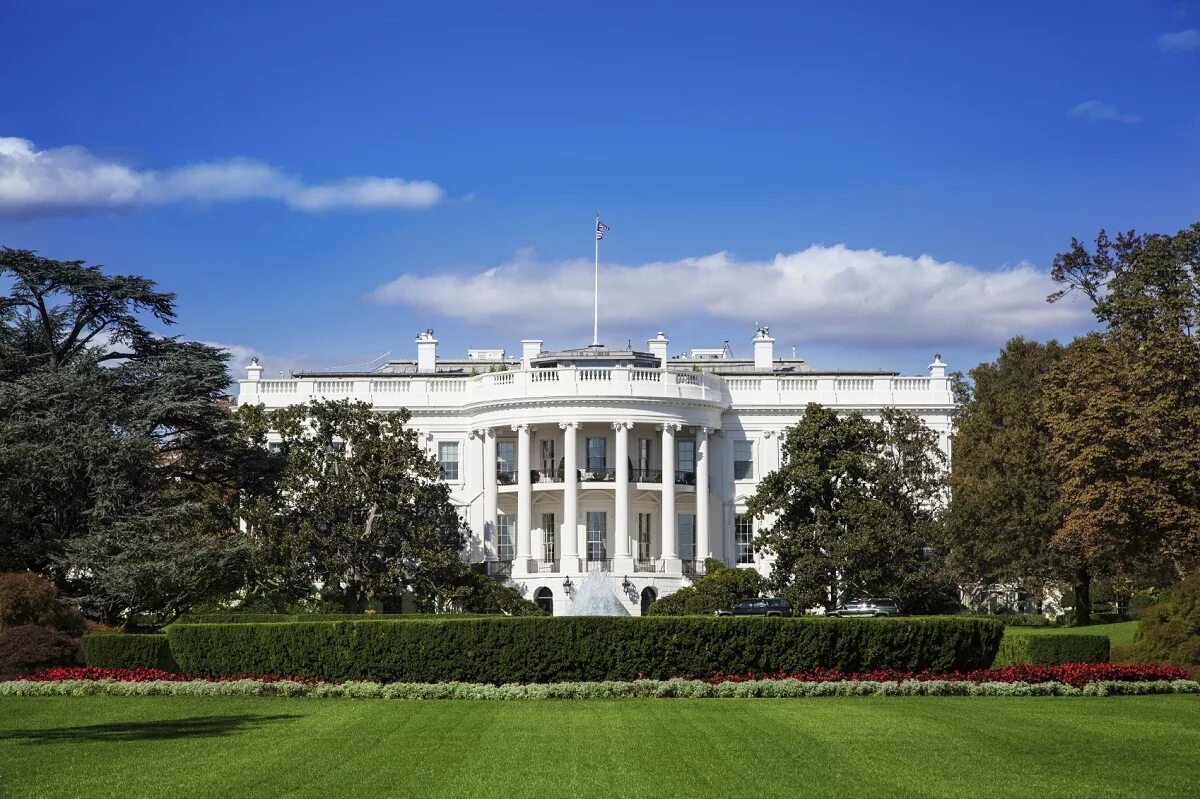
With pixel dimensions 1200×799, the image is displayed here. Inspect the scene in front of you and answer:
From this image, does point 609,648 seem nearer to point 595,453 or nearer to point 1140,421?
point 1140,421

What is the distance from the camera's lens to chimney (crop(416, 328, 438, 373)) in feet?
230

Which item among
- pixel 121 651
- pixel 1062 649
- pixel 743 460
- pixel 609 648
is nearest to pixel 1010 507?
pixel 743 460

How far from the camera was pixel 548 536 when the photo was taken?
63.5m

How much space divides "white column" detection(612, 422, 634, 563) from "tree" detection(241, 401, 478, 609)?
25.7ft

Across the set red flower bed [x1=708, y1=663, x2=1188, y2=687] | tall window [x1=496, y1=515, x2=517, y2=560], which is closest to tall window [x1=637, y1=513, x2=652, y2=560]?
tall window [x1=496, y1=515, x2=517, y2=560]

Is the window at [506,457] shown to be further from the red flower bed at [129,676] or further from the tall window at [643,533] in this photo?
the red flower bed at [129,676]

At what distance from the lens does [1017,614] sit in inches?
2371

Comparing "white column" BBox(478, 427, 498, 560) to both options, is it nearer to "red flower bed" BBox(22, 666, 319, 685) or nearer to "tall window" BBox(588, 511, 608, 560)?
"tall window" BBox(588, 511, 608, 560)

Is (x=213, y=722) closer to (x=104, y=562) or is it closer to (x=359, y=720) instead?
(x=359, y=720)

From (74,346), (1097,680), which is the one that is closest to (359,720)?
(1097,680)

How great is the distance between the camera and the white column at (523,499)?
2345 inches

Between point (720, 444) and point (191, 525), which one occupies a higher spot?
point (720, 444)

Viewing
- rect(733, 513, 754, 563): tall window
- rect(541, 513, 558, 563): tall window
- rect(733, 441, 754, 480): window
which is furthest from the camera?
rect(733, 441, 754, 480): window

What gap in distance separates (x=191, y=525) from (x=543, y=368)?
19.6 m
